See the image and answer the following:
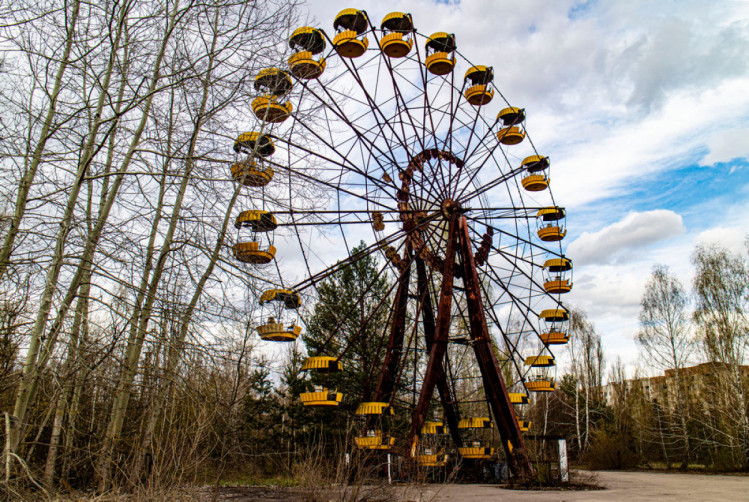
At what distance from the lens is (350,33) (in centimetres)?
1355

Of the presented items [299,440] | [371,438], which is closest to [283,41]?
[371,438]

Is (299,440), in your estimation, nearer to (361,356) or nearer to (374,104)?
(361,356)

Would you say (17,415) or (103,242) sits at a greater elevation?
(103,242)

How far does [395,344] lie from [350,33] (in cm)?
898

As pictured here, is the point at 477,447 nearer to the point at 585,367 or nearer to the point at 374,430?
the point at 374,430

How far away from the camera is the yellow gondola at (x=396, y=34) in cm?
1416

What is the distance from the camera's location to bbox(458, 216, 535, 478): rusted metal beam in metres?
13.3

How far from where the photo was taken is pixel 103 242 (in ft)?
21.6

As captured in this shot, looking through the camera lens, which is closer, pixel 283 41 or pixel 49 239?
pixel 49 239

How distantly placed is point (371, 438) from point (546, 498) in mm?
4012

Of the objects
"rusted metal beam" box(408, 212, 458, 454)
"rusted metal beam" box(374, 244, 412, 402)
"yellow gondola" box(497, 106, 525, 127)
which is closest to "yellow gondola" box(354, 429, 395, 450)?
"rusted metal beam" box(408, 212, 458, 454)

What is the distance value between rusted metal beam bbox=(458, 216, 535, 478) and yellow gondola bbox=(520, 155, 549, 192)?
12.5 feet

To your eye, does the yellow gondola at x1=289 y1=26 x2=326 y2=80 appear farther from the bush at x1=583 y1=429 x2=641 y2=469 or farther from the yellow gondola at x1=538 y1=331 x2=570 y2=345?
the bush at x1=583 y1=429 x2=641 y2=469

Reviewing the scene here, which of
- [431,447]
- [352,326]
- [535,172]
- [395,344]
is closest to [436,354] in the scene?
[395,344]
